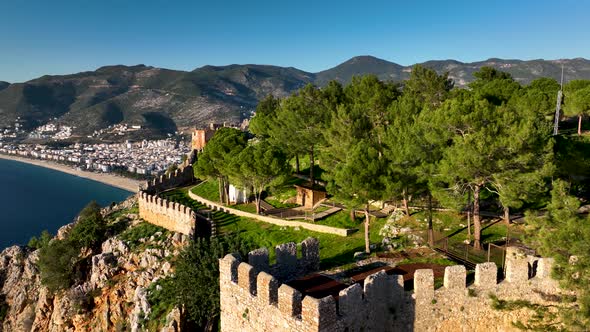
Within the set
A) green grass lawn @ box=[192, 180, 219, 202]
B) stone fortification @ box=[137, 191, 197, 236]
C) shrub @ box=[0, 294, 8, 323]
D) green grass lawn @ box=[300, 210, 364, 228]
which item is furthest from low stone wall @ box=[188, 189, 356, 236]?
shrub @ box=[0, 294, 8, 323]

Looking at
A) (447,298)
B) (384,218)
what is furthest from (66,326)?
(447,298)

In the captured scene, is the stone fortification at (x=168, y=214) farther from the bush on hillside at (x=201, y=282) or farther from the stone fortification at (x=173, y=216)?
the bush on hillside at (x=201, y=282)

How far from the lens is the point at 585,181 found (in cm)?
2770

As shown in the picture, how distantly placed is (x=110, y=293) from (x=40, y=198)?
122 meters

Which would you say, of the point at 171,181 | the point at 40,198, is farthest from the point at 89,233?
the point at 40,198

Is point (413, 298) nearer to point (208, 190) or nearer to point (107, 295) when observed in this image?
point (107, 295)

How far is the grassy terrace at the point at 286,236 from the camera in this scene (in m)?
25.5

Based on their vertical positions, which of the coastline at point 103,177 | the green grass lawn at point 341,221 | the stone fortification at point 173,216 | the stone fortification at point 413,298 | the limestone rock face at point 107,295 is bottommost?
the coastline at point 103,177

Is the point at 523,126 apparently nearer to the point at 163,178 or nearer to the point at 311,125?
the point at 311,125

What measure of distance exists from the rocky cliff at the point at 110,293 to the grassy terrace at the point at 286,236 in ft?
14.7

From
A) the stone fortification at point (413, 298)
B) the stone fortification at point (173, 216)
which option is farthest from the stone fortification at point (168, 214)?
the stone fortification at point (413, 298)

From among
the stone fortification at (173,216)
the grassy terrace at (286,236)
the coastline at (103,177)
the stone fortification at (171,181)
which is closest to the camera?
the grassy terrace at (286,236)

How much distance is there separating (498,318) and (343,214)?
19.7 m

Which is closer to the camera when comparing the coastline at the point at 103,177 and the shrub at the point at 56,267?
the shrub at the point at 56,267
